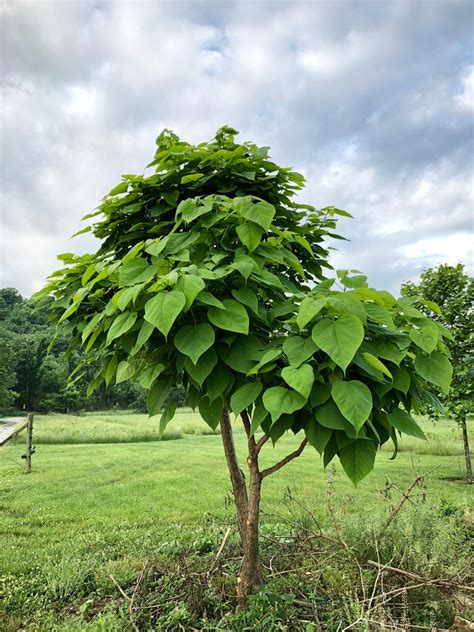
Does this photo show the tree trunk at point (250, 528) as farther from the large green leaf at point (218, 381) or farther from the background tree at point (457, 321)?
the background tree at point (457, 321)

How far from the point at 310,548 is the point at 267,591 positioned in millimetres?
796

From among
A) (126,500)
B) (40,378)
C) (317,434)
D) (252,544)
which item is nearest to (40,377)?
(40,378)

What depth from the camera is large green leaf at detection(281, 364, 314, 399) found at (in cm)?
131

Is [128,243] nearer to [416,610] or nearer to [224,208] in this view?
[224,208]

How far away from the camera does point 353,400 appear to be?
134cm

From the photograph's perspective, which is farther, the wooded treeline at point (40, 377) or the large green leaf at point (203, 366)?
the wooded treeline at point (40, 377)

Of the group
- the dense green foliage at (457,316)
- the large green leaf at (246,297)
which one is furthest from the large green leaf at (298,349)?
the dense green foliage at (457,316)

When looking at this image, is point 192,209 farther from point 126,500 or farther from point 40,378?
point 40,378

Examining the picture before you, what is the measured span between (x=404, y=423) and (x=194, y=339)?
83 centimetres

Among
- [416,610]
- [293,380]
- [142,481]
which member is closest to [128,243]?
[293,380]

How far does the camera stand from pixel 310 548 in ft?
10.4

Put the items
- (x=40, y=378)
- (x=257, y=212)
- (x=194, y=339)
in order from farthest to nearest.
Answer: (x=40, y=378)
(x=257, y=212)
(x=194, y=339)

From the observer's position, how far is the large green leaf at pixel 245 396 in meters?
1.55

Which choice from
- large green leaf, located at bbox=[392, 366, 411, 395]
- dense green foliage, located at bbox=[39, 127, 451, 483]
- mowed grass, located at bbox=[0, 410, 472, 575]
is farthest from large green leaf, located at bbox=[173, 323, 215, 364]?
mowed grass, located at bbox=[0, 410, 472, 575]
